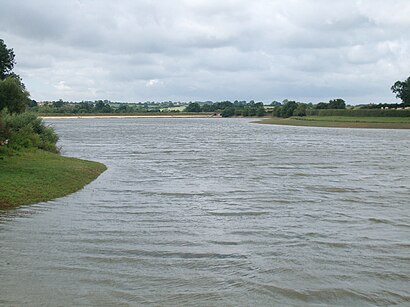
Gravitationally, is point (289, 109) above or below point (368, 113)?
above

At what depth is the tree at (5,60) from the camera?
6638 centimetres

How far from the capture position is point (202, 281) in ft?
33.7

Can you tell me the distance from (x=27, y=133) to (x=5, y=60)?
38.0 meters

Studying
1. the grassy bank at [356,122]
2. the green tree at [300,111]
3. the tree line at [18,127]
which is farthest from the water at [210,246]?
the green tree at [300,111]

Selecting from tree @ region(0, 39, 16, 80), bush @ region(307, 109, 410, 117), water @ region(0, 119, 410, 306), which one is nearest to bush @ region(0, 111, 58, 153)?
water @ region(0, 119, 410, 306)

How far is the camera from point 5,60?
6762 centimetres

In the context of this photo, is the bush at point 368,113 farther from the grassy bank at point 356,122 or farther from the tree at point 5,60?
the tree at point 5,60

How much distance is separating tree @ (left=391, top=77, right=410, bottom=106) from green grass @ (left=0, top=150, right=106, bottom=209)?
5356 inches

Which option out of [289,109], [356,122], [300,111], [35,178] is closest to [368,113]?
[356,122]

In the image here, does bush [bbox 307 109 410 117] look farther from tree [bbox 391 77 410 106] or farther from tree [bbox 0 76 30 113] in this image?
tree [bbox 0 76 30 113]

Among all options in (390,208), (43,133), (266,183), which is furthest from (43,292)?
(43,133)

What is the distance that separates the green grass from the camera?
1822 centimetres

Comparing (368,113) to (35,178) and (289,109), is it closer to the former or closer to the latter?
(289,109)

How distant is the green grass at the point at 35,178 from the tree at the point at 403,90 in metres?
136
